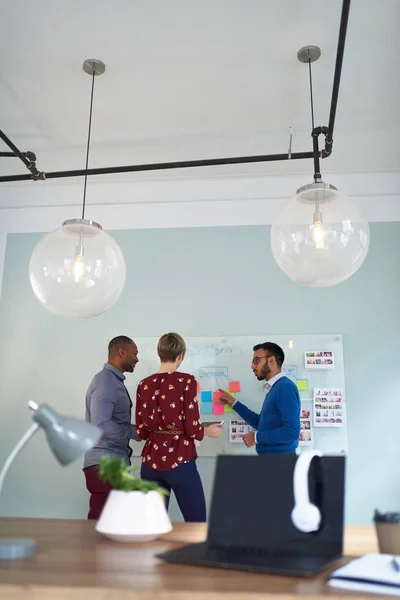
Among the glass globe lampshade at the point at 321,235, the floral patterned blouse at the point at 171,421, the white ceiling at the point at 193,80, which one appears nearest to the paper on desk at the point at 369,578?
the glass globe lampshade at the point at 321,235

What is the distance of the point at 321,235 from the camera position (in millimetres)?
1919

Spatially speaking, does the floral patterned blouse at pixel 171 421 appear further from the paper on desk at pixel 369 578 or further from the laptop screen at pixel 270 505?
the paper on desk at pixel 369 578

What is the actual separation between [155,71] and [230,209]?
55.7 inches

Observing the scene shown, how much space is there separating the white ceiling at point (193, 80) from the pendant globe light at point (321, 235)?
1.06 metres

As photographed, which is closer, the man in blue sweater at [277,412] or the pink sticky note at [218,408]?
the man in blue sweater at [277,412]

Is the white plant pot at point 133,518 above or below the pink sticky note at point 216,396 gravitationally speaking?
below

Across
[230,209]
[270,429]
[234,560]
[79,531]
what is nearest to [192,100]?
[230,209]

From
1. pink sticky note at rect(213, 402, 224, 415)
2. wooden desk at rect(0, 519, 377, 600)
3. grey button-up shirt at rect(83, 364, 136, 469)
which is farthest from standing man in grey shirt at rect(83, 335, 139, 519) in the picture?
wooden desk at rect(0, 519, 377, 600)

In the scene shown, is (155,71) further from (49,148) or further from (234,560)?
(234,560)

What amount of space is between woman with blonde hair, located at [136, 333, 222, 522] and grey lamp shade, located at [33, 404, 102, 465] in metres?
1.81

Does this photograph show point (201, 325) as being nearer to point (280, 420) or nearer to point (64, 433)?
point (280, 420)

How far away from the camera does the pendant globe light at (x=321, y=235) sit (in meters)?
1.92

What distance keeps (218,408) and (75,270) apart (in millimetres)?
1926

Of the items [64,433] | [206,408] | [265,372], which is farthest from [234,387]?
[64,433]
